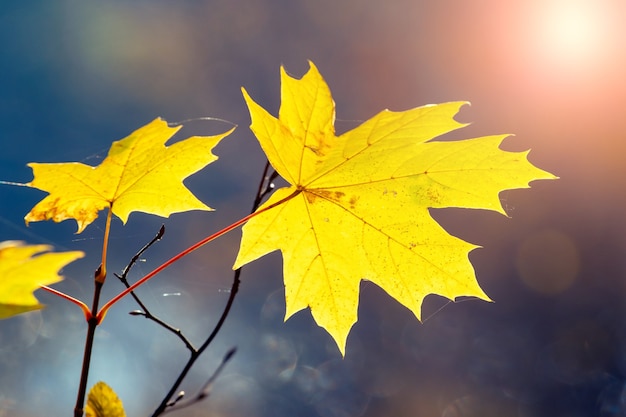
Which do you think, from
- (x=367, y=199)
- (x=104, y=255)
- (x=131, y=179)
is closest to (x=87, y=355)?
(x=104, y=255)

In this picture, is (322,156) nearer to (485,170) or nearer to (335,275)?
(335,275)

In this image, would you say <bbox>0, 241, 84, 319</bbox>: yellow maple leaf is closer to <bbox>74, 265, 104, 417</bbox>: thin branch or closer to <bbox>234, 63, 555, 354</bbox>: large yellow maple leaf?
<bbox>74, 265, 104, 417</bbox>: thin branch

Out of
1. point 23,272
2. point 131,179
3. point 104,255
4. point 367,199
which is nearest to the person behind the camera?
point 23,272

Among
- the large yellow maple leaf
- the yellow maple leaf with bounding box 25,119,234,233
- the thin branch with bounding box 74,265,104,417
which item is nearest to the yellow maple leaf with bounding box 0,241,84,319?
the thin branch with bounding box 74,265,104,417

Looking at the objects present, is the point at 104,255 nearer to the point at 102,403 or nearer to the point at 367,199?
the point at 102,403

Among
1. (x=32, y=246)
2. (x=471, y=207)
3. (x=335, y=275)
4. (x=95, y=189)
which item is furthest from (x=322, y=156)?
(x=32, y=246)

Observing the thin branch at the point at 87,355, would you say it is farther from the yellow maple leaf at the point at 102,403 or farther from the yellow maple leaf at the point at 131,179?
the yellow maple leaf at the point at 131,179
